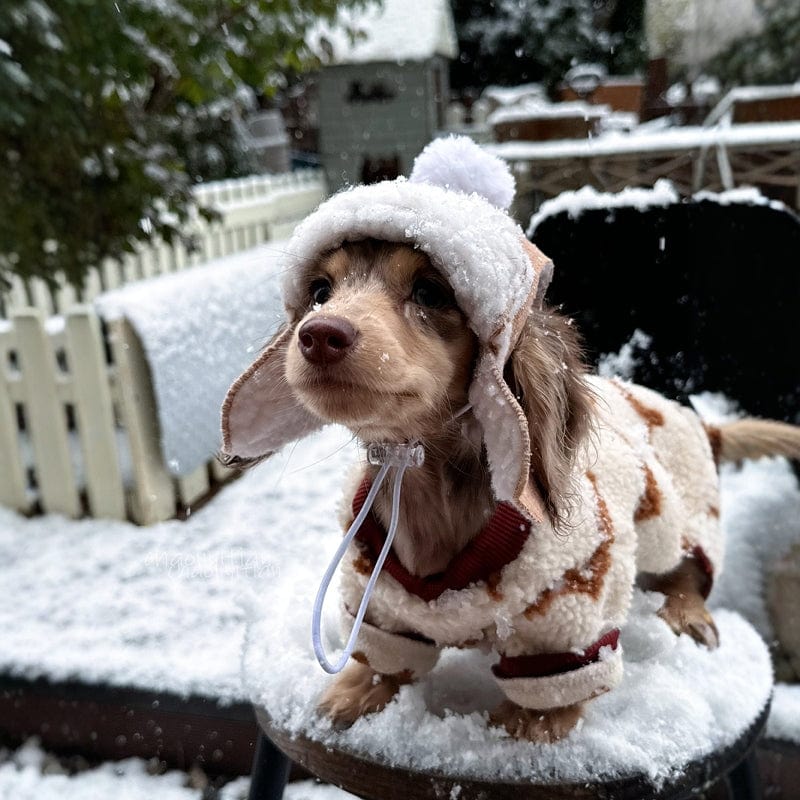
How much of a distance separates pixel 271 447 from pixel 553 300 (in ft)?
2.00

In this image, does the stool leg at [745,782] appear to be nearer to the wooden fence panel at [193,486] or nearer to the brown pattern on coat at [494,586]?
the brown pattern on coat at [494,586]

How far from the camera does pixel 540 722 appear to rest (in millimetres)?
668

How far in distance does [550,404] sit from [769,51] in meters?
3.40

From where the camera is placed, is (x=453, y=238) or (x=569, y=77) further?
(x=569, y=77)

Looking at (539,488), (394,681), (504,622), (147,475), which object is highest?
(539,488)

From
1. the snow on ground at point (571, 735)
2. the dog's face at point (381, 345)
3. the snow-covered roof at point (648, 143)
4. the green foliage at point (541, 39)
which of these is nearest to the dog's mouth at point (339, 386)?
the dog's face at point (381, 345)

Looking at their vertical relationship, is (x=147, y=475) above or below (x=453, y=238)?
below

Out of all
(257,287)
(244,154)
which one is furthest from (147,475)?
(244,154)

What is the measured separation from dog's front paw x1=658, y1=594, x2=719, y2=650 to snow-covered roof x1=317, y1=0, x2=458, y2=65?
1.25 meters

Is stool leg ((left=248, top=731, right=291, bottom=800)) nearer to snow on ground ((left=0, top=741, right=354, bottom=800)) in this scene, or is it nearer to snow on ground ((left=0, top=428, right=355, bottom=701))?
snow on ground ((left=0, top=428, right=355, bottom=701))

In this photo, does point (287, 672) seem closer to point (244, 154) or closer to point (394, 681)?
point (394, 681)

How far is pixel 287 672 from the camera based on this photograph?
768 mm

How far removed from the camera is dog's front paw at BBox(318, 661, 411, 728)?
710mm

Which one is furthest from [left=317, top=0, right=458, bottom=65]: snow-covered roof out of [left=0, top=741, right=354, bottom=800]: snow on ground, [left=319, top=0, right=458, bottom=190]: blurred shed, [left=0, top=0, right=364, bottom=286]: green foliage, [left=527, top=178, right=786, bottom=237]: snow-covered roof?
[left=0, top=741, right=354, bottom=800]: snow on ground
